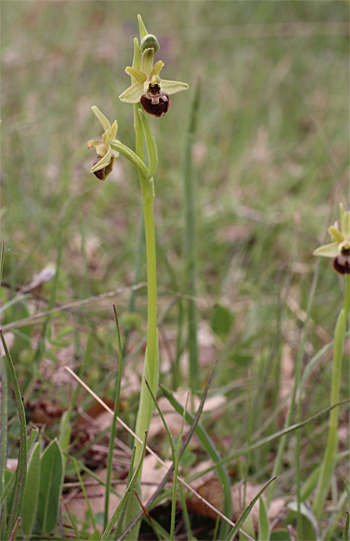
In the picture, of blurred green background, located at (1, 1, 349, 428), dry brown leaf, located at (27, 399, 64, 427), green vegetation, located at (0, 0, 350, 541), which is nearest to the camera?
green vegetation, located at (0, 0, 350, 541)

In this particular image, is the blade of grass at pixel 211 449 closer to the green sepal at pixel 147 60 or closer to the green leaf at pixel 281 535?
the green leaf at pixel 281 535

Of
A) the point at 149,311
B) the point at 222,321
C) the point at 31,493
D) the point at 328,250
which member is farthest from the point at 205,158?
the point at 31,493

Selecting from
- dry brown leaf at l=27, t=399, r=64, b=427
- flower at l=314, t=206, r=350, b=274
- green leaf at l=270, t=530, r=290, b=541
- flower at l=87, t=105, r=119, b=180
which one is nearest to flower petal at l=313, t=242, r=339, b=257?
flower at l=314, t=206, r=350, b=274

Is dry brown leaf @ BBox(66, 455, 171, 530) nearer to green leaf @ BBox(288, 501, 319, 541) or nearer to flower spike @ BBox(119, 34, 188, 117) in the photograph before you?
green leaf @ BBox(288, 501, 319, 541)

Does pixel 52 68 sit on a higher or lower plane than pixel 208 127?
higher

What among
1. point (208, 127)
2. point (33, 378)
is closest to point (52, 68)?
point (208, 127)

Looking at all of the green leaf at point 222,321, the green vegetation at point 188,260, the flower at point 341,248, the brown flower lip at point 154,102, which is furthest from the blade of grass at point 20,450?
the green leaf at point 222,321

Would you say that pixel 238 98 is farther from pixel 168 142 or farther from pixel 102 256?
pixel 102 256

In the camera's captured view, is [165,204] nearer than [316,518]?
No

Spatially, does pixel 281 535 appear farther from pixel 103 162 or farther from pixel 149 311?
pixel 103 162
